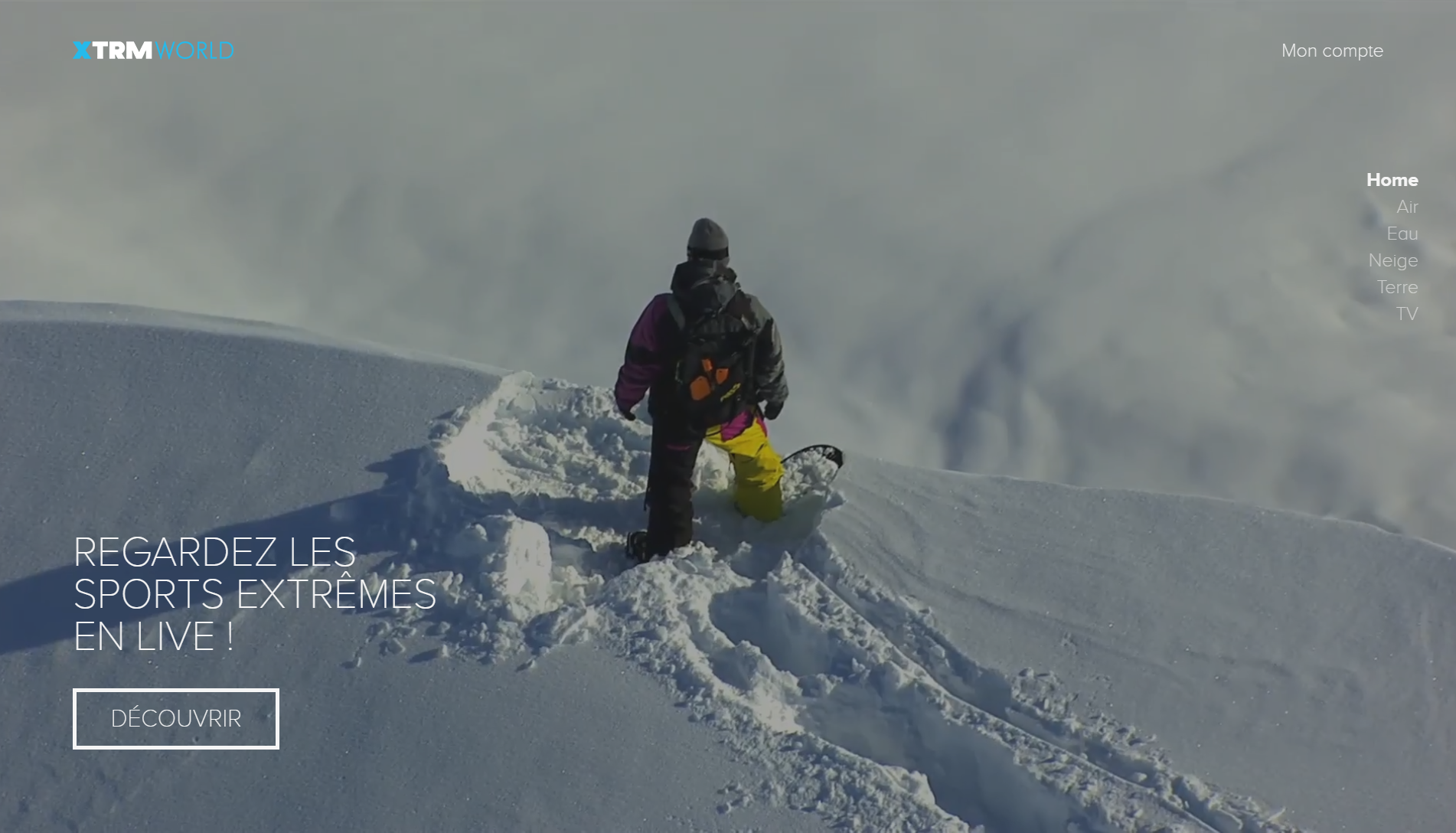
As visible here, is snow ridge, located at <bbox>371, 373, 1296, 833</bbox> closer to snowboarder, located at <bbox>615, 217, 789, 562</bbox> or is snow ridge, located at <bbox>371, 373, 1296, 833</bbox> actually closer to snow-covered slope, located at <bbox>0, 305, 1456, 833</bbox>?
snow-covered slope, located at <bbox>0, 305, 1456, 833</bbox>

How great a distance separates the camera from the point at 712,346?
3.64m

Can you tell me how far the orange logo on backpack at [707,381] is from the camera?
144 inches

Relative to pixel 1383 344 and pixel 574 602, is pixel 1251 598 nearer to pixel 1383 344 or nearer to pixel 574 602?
pixel 574 602

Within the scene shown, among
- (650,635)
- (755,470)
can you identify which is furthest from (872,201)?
(650,635)

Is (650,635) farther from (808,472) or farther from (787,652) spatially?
(808,472)

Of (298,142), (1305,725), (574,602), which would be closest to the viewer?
(1305,725)

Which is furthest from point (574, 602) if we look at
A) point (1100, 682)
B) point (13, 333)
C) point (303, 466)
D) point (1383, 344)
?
point (1383, 344)

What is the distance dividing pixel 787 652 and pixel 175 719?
1664mm

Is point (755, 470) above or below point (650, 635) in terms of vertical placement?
above

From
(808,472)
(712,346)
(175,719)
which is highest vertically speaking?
(712,346)

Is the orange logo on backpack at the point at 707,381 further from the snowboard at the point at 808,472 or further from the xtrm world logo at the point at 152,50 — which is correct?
the xtrm world logo at the point at 152,50

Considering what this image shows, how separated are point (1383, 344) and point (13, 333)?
5.98 m

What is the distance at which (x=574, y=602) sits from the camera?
363 centimetres

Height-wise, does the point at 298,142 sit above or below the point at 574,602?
above
